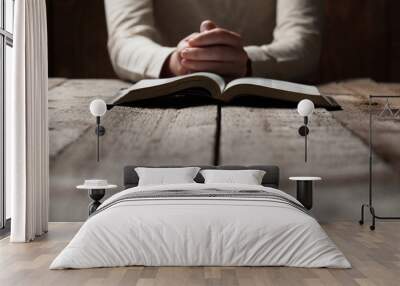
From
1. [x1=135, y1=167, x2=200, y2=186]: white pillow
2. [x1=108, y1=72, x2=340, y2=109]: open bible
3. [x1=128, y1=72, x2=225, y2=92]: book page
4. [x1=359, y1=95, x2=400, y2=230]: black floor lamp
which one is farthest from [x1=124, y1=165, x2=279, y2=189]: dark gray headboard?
[x1=359, y1=95, x2=400, y2=230]: black floor lamp

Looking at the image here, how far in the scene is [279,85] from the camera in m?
7.96

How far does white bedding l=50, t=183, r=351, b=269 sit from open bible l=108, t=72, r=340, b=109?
3049 mm

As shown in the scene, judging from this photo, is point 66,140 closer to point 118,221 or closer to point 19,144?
point 19,144

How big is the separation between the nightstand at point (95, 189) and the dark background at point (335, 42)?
4.87 feet

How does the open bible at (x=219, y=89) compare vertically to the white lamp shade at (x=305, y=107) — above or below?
above

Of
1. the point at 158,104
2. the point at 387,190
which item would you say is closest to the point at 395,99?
the point at 387,190

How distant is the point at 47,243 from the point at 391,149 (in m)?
4.41

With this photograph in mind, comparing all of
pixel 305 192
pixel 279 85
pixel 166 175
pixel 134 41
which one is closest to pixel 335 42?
pixel 279 85

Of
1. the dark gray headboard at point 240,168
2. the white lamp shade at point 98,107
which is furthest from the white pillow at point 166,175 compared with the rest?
the white lamp shade at point 98,107

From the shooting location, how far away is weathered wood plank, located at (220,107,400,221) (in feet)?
26.1

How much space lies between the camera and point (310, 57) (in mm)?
8117

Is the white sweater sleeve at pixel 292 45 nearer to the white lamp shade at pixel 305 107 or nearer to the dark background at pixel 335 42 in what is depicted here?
the dark background at pixel 335 42

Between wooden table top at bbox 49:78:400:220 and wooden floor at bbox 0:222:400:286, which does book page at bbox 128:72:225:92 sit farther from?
wooden floor at bbox 0:222:400:286

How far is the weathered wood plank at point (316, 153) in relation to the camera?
26.1 ft
